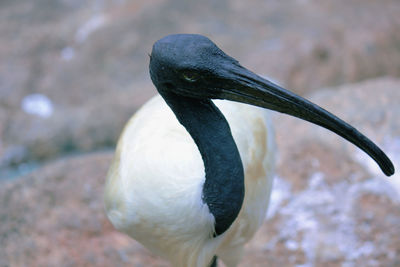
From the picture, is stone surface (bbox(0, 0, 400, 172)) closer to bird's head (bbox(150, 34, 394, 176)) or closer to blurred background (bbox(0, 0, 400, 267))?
blurred background (bbox(0, 0, 400, 267))

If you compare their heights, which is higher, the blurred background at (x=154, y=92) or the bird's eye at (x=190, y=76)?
the blurred background at (x=154, y=92)

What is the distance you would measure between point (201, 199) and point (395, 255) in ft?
5.08

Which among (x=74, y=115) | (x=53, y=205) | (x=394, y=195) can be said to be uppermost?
(x=74, y=115)

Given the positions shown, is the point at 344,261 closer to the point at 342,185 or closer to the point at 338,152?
the point at 342,185

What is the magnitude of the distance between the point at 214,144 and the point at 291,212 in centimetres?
146

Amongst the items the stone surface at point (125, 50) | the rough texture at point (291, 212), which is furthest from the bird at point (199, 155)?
the stone surface at point (125, 50)

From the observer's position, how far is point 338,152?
319cm

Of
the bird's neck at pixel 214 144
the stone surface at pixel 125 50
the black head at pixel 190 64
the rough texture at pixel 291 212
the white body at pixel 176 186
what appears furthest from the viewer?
the stone surface at pixel 125 50

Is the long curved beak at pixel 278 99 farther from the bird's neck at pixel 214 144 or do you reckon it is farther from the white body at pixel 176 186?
the white body at pixel 176 186

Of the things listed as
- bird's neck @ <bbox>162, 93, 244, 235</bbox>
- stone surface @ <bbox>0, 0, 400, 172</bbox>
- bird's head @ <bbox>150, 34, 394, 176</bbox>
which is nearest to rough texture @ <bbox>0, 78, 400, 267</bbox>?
stone surface @ <bbox>0, 0, 400, 172</bbox>

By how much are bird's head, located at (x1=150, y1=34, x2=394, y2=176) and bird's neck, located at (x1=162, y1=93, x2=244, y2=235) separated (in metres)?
0.08

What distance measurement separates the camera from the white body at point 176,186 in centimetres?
179

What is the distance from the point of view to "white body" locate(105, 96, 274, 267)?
1789 mm

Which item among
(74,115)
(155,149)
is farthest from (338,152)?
(74,115)
